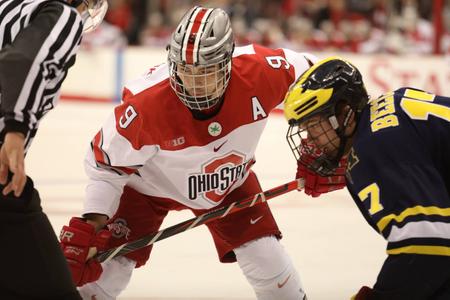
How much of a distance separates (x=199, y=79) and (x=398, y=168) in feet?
3.03

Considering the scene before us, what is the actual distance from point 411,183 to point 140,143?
1.06 m

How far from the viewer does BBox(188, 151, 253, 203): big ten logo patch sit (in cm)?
307

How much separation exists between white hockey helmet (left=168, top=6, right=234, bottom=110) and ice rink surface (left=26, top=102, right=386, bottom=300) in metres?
1.09

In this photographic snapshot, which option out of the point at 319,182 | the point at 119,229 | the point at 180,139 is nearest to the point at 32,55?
the point at 180,139

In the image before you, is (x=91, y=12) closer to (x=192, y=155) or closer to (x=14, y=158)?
(x=14, y=158)

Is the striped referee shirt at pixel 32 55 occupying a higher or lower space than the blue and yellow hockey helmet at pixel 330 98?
higher

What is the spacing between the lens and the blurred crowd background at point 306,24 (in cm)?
975

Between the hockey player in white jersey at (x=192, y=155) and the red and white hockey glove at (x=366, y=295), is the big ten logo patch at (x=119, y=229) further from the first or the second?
the red and white hockey glove at (x=366, y=295)

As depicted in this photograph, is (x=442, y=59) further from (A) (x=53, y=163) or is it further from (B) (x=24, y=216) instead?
(B) (x=24, y=216)

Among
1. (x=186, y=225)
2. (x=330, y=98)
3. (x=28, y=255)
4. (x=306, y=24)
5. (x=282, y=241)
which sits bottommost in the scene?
(x=306, y=24)

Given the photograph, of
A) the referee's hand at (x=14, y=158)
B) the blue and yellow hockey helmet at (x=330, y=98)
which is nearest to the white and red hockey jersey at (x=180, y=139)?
the blue and yellow hockey helmet at (x=330, y=98)

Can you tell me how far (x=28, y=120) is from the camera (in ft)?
7.14

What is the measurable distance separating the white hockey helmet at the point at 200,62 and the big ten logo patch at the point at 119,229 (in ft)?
1.78

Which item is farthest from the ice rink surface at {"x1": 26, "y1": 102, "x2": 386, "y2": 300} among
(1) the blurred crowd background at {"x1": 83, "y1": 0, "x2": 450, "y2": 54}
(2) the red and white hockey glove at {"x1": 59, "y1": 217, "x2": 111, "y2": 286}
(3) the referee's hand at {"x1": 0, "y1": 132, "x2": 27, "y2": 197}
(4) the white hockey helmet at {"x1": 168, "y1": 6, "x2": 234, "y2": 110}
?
(1) the blurred crowd background at {"x1": 83, "y1": 0, "x2": 450, "y2": 54}
